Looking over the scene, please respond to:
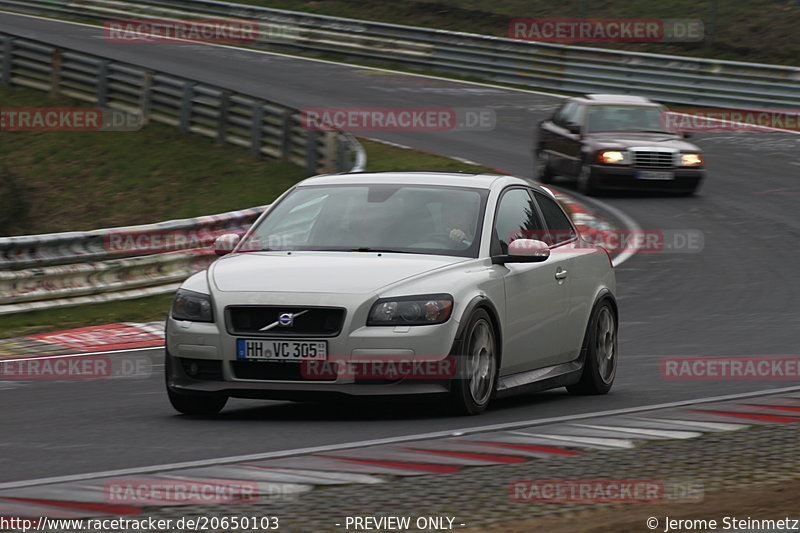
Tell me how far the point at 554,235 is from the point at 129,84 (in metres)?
23.2

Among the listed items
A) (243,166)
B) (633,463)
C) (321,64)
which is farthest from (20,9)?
(633,463)

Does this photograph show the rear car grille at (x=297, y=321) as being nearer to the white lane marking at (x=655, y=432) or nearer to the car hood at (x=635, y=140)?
the white lane marking at (x=655, y=432)

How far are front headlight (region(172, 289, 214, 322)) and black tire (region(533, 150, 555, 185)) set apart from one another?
61.0 ft

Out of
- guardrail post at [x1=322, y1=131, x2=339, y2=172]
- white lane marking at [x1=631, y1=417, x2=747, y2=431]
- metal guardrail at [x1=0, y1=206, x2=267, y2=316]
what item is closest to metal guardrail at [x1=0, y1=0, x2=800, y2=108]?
guardrail post at [x1=322, y1=131, x2=339, y2=172]

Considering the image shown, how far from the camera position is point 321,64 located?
42.8 m

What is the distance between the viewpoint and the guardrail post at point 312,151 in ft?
84.9

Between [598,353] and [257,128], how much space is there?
60.4 ft

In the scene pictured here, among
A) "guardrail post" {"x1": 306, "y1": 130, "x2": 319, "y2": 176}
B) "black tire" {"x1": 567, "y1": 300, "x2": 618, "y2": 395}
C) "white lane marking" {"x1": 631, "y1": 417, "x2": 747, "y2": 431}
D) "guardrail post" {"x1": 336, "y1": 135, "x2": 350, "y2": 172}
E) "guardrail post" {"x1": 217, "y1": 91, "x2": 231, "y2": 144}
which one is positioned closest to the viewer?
"white lane marking" {"x1": 631, "y1": 417, "x2": 747, "y2": 431}

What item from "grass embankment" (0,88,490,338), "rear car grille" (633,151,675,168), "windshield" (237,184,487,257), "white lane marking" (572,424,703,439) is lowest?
"grass embankment" (0,88,490,338)

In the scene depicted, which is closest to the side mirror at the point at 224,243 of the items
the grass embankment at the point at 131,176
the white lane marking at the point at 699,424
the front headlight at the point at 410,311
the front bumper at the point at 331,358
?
the front bumper at the point at 331,358

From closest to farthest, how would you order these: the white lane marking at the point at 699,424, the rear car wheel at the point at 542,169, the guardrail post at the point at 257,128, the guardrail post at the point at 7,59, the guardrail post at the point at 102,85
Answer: the white lane marking at the point at 699,424
the rear car wheel at the point at 542,169
the guardrail post at the point at 257,128
the guardrail post at the point at 102,85
the guardrail post at the point at 7,59

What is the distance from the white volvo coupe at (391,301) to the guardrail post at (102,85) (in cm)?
2327

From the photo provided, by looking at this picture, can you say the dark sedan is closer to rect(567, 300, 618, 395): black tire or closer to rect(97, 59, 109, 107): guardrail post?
rect(97, 59, 109, 107): guardrail post

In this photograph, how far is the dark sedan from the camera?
82.9ft
